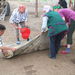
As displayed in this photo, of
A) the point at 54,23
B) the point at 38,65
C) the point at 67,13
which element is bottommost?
the point at 38,65

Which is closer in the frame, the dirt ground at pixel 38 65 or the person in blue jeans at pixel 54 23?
the dirt ground at pixel 38 65

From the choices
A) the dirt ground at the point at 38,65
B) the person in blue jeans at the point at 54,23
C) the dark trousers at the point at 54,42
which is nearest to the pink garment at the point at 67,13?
the person in blue jeans at the point at 54,23

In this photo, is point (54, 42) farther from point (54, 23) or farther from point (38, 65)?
point (38, 65)

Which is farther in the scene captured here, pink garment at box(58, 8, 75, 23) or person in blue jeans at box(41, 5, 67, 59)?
pink garment at box(58, 8, 75, 23)

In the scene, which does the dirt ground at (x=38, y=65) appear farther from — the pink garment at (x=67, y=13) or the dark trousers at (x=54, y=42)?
the pink garment at (x=67, y=13)

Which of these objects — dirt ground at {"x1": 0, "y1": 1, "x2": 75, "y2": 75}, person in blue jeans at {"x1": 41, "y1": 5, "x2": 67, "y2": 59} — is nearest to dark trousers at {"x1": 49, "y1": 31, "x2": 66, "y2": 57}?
person in blue jeans at {"x1": 41, "y1": 5, "x2": 67, "y2": 59}

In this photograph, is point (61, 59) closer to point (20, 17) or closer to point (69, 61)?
point (69, 61)

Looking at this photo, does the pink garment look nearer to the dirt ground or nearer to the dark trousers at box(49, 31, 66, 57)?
the dark trousers at box(49, 31, 66, 57)

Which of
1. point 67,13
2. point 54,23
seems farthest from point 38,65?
point 67,13

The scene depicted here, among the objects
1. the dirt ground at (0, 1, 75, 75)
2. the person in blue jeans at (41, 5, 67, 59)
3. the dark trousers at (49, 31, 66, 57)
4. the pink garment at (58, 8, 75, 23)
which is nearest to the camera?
the dirt ground at (0, 1, 75, 75)

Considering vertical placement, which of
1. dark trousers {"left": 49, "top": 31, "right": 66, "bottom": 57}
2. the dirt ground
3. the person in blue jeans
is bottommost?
the dirt ground

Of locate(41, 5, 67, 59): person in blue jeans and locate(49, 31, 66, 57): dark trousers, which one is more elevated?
locate(41, 5, 67, 59): person in blue jeans

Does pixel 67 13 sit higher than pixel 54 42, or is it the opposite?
pixel 67 13

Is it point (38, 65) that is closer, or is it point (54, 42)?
point (38, 65)
